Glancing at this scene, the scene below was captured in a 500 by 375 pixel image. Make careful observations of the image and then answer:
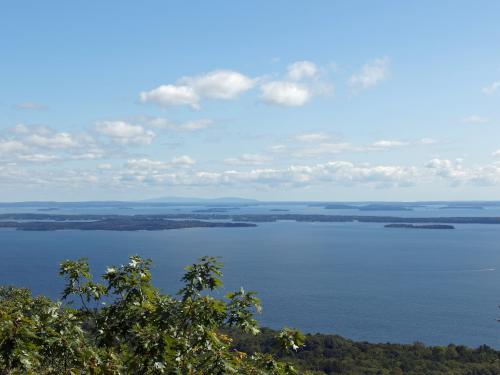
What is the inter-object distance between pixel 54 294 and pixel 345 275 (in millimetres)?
84761

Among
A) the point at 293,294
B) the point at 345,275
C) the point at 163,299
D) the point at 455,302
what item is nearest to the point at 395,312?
the point at 455,302

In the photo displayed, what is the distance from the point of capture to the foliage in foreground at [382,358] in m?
62.3

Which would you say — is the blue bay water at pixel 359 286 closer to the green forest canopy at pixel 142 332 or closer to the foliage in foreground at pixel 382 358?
the foliage in foreground at pixel 382 358

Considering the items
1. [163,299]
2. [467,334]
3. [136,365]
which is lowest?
[467,334]

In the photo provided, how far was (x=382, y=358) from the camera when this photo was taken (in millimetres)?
67562

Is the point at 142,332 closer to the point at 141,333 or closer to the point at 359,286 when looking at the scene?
the point at 141,333

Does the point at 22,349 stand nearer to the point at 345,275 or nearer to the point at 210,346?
the point at 210,346

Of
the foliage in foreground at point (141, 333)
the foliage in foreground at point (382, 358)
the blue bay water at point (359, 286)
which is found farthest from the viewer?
the blue bay water at point (359, 286)

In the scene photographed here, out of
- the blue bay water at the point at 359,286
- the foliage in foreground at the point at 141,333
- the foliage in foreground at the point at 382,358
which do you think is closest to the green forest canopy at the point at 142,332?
the foliage in foreground at the point at 141,333

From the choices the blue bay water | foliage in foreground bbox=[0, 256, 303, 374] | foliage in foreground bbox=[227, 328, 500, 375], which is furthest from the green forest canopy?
the blue bay water

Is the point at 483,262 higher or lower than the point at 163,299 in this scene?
lower

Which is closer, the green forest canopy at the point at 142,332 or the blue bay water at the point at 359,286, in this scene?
the green forest canopy at the point at 142,332

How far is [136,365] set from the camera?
9.21 metres

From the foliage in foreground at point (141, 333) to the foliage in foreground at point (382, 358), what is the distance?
5169 centimetres
